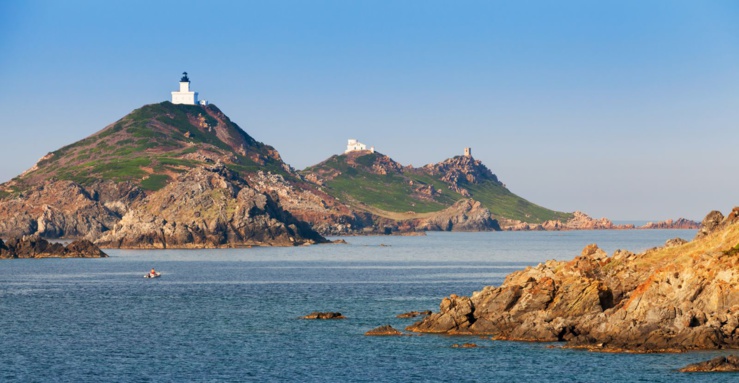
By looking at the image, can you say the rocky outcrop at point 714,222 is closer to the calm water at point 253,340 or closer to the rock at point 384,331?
the calm water at point 253,340

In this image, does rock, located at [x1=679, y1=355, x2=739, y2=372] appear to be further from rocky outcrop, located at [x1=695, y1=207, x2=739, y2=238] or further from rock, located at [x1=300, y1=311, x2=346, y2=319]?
rock, located at [x1=300, y1=311, x2=346, y2=319]

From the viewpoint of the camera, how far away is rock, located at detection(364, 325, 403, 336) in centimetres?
8456

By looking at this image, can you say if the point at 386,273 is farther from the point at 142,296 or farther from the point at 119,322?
the point at 119,322

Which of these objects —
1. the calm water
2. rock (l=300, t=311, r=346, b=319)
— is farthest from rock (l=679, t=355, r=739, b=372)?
rock (l=300, t=311, r=346, b=319)

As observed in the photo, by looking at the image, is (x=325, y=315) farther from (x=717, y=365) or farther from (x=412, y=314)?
(x=717, y=365)

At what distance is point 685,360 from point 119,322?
56.3 meters

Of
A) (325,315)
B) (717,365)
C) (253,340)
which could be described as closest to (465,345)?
(253,340)

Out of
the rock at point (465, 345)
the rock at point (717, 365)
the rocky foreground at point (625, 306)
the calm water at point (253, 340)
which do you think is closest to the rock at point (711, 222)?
the rocky foreground at point (625, 306)

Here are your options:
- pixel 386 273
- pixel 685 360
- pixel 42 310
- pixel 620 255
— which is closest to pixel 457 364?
pixel 685 360

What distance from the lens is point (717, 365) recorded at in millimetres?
62625

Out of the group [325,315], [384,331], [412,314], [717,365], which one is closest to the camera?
[717,365]

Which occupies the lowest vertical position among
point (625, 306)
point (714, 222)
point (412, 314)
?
point (412, 314)

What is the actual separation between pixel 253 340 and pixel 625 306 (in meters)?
31.9

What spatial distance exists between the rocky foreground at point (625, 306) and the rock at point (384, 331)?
2085 mm
